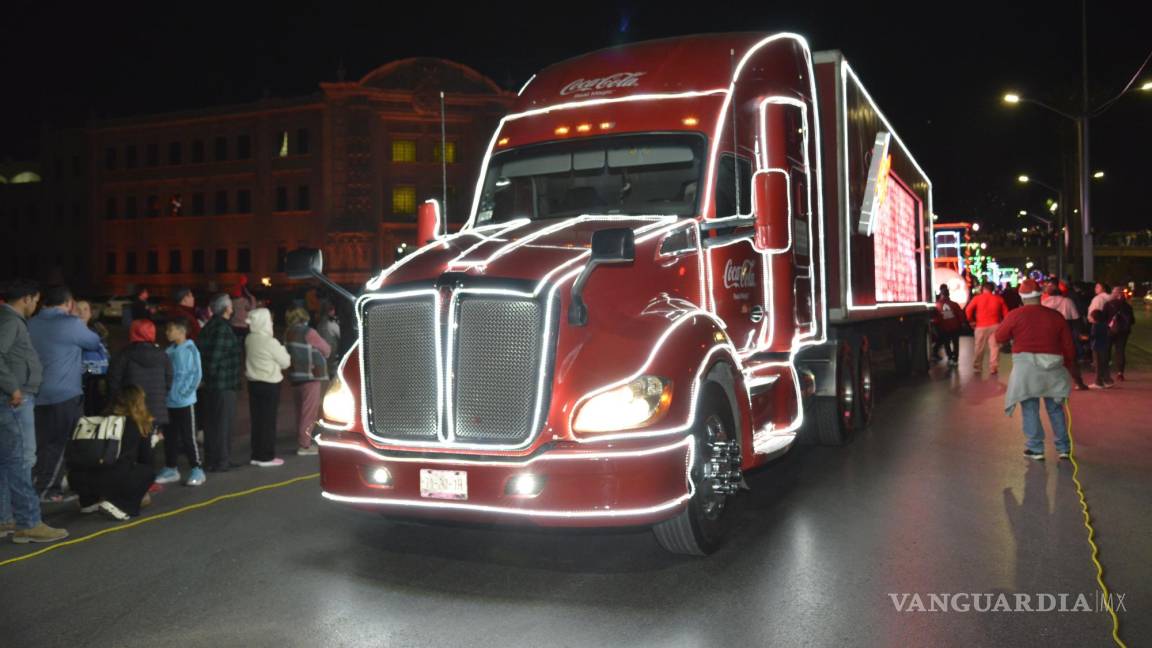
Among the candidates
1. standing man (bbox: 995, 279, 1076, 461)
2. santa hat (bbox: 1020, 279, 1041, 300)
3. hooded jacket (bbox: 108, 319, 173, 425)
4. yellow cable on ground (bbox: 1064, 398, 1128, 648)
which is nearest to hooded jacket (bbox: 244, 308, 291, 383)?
hooded jacket (bbox: 108, 319, 173, 425)

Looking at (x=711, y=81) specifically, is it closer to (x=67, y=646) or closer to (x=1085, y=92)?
(x=67, y=646)

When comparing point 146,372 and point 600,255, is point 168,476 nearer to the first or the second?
point 146,372

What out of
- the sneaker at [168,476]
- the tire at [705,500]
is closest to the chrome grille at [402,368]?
the tire at [705,500]

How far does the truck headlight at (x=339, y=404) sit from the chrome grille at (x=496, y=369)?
754 millimetres

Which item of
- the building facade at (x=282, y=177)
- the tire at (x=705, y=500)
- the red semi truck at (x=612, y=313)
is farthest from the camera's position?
the building facade at (x=282, y=177)

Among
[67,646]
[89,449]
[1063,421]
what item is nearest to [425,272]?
[67,646]

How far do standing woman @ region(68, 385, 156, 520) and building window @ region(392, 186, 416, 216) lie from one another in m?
51.8

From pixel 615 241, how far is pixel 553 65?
12.6ft

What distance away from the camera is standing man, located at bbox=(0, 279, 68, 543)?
704 centimetres

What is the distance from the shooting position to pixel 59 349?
27.5 ft

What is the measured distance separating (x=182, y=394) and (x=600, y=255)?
5490mm

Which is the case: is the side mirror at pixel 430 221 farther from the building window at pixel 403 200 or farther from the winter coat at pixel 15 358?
the building window at pixel 403 200

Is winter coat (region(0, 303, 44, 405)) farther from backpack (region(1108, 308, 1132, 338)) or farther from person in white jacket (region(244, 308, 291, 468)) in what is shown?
backpack (region(1108, 308, 1132, 338))

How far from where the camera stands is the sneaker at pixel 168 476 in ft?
31.7
